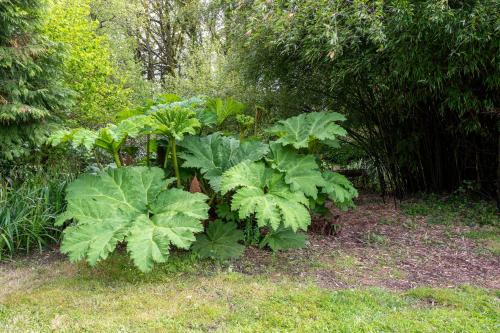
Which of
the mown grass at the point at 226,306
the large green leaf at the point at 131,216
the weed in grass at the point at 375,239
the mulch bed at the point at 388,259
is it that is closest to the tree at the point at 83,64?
the large green leaf at the point at 131,216

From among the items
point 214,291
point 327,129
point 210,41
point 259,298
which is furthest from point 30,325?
point 210,41

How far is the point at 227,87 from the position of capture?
7695 millimetres

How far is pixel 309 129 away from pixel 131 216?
5.78 feet

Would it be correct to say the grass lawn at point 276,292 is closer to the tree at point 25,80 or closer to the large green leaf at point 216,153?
the large green leaf at point 216,153

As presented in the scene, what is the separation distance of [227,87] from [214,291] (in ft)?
17.6

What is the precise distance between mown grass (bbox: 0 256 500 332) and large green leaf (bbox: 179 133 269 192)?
903 millimetres

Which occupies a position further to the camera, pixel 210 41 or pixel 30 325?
pixel 210 41

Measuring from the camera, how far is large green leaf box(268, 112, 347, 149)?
368 centimetres

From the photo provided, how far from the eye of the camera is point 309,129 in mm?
3848

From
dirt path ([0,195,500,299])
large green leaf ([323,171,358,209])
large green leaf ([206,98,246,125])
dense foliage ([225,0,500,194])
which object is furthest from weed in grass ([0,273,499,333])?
dense foliage ([225,0,500,194])

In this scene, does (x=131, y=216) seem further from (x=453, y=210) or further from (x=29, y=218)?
(x=453, y=210)

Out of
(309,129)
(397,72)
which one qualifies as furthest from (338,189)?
(397,72)

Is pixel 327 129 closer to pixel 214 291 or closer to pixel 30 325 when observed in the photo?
pixel 214 291

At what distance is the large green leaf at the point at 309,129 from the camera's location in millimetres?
3678
